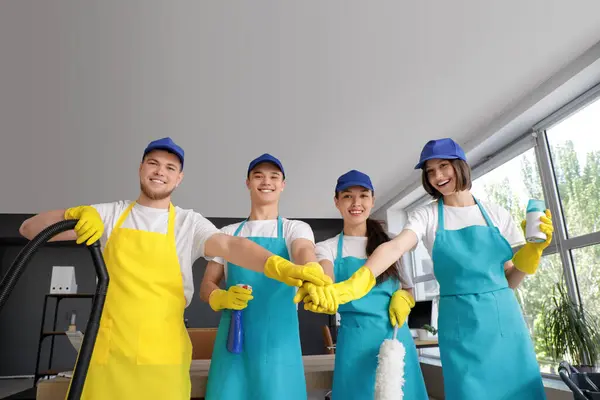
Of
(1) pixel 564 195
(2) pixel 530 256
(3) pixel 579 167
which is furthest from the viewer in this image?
(1) pixel 564 195

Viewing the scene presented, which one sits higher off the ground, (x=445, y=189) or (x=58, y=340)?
(x=445, y=189)

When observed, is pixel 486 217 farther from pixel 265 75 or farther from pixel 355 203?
pixel 265 75

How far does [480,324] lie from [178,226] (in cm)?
119

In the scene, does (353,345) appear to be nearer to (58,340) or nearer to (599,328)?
(599,328)

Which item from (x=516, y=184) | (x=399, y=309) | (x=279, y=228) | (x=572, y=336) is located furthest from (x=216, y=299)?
(x=516, y=184)

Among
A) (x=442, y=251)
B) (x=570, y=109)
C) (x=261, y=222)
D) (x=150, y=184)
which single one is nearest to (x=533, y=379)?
(x=442, y=251)

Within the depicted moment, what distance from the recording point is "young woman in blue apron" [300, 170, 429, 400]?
6.00 ft

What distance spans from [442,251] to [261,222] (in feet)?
2.59

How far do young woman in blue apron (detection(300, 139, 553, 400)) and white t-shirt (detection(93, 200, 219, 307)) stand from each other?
1.90 feet

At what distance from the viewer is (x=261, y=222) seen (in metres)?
1.99

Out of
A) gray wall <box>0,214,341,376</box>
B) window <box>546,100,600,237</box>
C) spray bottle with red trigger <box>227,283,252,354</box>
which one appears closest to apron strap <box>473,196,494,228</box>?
spray bottle with red trigger <box>227,283,252,354</box>

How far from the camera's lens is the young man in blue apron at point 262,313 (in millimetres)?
1615

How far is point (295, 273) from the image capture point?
1.39m

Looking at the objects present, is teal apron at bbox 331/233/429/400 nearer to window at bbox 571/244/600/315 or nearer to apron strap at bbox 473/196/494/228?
apron strap at bbox 473/196/494/228
